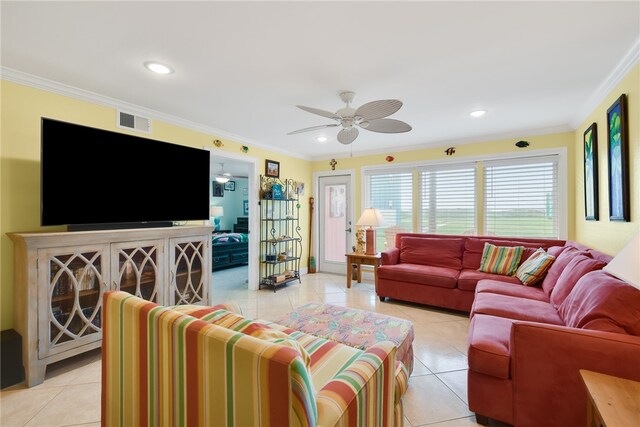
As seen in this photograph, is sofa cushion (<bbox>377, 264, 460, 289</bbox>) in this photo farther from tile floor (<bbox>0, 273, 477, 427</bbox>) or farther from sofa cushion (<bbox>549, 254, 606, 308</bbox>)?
sofa cushion (<bbox>549, 254, 606, 308</bbox>)

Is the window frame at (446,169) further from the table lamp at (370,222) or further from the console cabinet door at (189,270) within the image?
the console cabinet door at (189,270)

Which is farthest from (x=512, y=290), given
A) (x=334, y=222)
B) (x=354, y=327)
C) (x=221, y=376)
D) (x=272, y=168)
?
(x=272, y=168)

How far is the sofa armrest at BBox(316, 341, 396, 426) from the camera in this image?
0.90 m

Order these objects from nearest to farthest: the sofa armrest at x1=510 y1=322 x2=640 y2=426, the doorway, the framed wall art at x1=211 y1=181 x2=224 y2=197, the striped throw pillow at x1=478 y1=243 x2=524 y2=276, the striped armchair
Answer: the striped armchair < the sofa armrest at x1=510 y1=322 x2=640 y2=426 < the striped throw pillow at x1=478 y1=243 x2=524 y2=276 < the doorway < the framed wall art at x1=211 y1=181 x2=224 y2=197

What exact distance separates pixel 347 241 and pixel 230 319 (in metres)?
4.40

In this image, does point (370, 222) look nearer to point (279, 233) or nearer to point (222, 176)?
point (279, 233)

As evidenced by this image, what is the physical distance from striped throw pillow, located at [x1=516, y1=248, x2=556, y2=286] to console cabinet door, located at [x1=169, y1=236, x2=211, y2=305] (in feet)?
11.6

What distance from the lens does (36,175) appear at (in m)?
2.38

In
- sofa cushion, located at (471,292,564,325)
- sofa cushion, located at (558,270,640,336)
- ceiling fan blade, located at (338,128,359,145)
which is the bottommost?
sofa cushion, located at (471,292,564,325)

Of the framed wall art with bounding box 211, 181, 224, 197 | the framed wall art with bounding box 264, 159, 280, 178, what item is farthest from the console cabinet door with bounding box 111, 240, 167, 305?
the framed wall art with bounding box 211, 181, 224, 197

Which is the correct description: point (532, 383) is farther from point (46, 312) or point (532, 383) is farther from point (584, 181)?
point (46, 312)

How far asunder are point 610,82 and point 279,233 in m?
4.41

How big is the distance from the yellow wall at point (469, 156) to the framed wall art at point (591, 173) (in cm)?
58

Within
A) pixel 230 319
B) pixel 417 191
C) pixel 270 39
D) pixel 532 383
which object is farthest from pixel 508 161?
pixel 230 319
